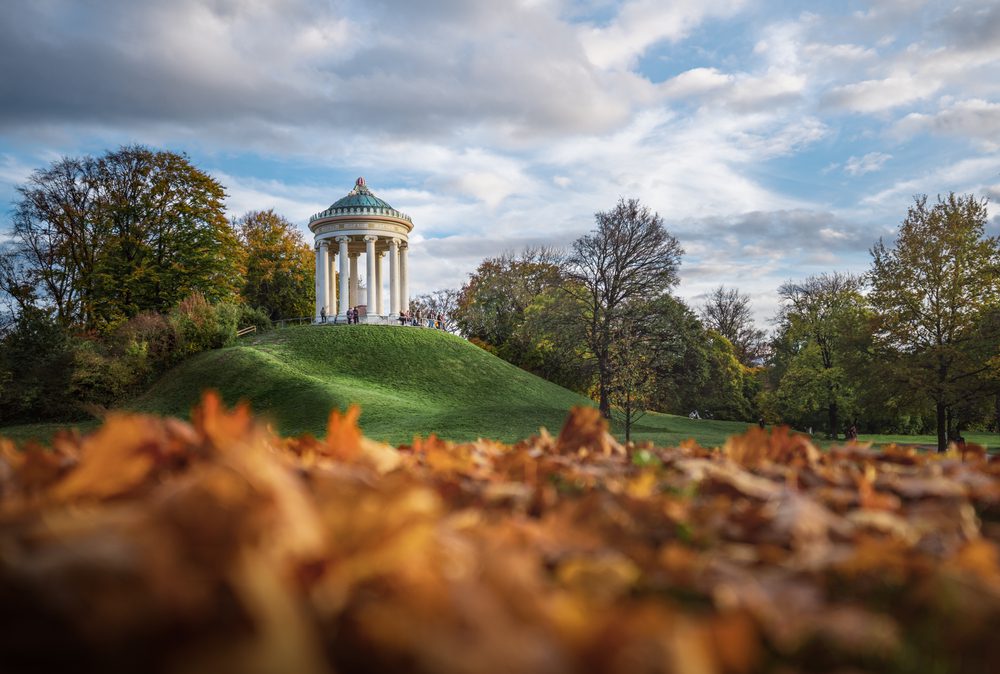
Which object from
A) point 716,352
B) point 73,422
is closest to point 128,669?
point 73,422

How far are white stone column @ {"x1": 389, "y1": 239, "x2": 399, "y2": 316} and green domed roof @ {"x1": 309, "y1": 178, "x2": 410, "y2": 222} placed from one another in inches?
83.1

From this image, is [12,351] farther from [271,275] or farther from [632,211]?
[632,211]

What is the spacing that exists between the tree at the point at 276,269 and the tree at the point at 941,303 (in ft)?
142

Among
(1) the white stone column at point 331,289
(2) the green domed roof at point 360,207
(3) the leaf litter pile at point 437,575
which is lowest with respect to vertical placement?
(3) the leaf litter pile at point 437,575

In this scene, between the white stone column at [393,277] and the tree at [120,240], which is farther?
the white stone column at [393,277]

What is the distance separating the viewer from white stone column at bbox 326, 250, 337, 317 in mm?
48312

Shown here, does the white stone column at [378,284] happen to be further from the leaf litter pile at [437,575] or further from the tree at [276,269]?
the leaf litter pile at [437,575]

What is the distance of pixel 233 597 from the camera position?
587mm

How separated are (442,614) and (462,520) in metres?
0.39

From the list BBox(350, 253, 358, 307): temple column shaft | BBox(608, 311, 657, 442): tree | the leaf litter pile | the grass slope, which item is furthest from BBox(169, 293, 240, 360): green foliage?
the leaf litter pile

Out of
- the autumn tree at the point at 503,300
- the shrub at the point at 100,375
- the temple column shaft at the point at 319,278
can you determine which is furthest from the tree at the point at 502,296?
the shrub at the point at 100,375

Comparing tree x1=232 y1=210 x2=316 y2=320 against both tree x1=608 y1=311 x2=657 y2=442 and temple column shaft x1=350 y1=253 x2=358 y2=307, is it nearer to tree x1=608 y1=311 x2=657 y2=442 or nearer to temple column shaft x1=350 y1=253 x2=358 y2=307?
temple column shaft x1=350 y1=253 x2=358 y2=307

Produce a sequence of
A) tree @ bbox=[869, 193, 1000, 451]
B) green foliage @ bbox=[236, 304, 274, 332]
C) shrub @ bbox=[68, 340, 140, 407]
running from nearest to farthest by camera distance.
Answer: tree @ bbox=[869, 193, 1000, 451], shrub @ bbox=[68, 340, 140, 407], green foliage @ bbox=[236, 304, 274, 332]

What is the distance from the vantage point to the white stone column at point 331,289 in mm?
48312
